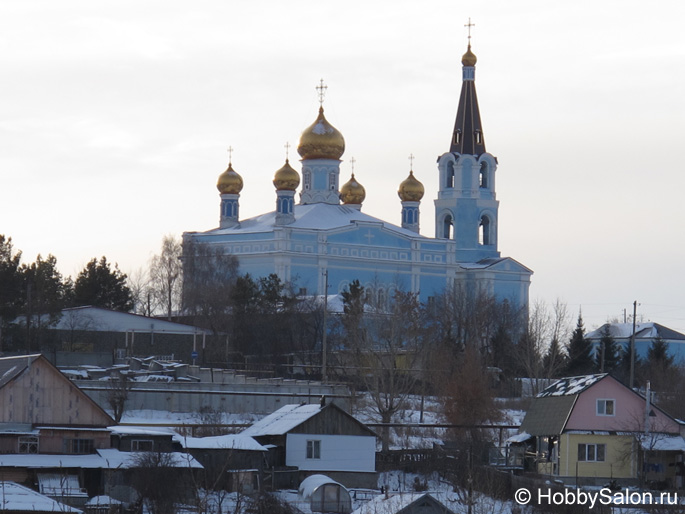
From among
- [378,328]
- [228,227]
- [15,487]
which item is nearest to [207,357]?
[378,328]

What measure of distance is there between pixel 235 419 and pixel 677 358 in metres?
37.1

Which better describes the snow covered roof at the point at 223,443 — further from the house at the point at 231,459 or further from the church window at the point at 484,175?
the church window at the point at 484,175

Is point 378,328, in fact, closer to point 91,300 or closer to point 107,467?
point 91,300

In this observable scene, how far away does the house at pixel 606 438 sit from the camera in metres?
36.5

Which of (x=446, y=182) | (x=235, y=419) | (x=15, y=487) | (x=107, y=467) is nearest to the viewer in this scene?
(x=15, y=487)

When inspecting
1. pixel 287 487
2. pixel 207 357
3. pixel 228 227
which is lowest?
pixel 287 487

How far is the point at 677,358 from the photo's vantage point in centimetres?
7519

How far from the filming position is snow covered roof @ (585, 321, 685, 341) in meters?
75.1

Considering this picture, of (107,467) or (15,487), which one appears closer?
(15,487)

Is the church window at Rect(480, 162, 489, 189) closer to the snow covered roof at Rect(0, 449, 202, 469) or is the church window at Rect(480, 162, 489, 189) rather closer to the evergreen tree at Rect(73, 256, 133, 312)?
the evergreen tree at Rect(73, 256, 133, 312)

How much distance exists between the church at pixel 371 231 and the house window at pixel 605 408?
2967cm

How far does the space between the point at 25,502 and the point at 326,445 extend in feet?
32.3

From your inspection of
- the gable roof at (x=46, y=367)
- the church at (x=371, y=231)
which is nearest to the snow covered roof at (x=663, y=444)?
the gable roof at (x=46, y=367)

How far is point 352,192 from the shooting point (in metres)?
77.0
